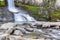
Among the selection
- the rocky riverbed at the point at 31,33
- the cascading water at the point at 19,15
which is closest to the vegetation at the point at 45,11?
the cascading water at the point at 19,15

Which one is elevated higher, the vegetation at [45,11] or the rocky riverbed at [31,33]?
the vegetation at [45,11]

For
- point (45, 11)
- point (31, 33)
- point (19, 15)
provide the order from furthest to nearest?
point (19, 15)
point (45, 11)
point (31, 33)

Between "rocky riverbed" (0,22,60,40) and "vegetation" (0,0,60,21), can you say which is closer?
"rocky riverbed" (0,22,60,40)

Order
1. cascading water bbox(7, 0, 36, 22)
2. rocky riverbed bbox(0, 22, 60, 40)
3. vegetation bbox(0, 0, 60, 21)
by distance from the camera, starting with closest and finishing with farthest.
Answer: rocky riverbed bbox(0, 22, 60, 40)
vegetation bbox(0, 0, 60, 21)
cascading water bbox(7, 0, 36, 22)

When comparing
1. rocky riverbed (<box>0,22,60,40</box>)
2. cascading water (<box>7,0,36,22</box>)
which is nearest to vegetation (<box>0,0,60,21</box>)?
cascading water (<box>7,0,36,22</box>)

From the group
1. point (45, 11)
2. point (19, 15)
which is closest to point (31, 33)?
point (45, 11)

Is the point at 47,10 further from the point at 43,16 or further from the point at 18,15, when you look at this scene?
the point at 18,15

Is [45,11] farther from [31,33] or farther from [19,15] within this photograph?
[31,33]

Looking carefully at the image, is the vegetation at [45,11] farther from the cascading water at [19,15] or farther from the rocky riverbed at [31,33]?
the rocky riverbed at [31,33]

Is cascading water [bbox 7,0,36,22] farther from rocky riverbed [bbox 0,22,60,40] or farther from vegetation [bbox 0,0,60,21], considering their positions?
rocky riverbed [bbox 0,22,60,40]

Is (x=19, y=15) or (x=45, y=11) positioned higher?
(x=45, y=11)

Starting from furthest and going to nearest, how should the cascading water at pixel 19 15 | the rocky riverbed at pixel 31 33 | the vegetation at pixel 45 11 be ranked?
the cascading water at pixel 19 15 < the vegetation at pixel 45 11 < the rocky riverbed at pixel 31 33

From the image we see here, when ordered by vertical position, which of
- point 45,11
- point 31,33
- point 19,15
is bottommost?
point 31,33

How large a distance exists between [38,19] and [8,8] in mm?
2966
